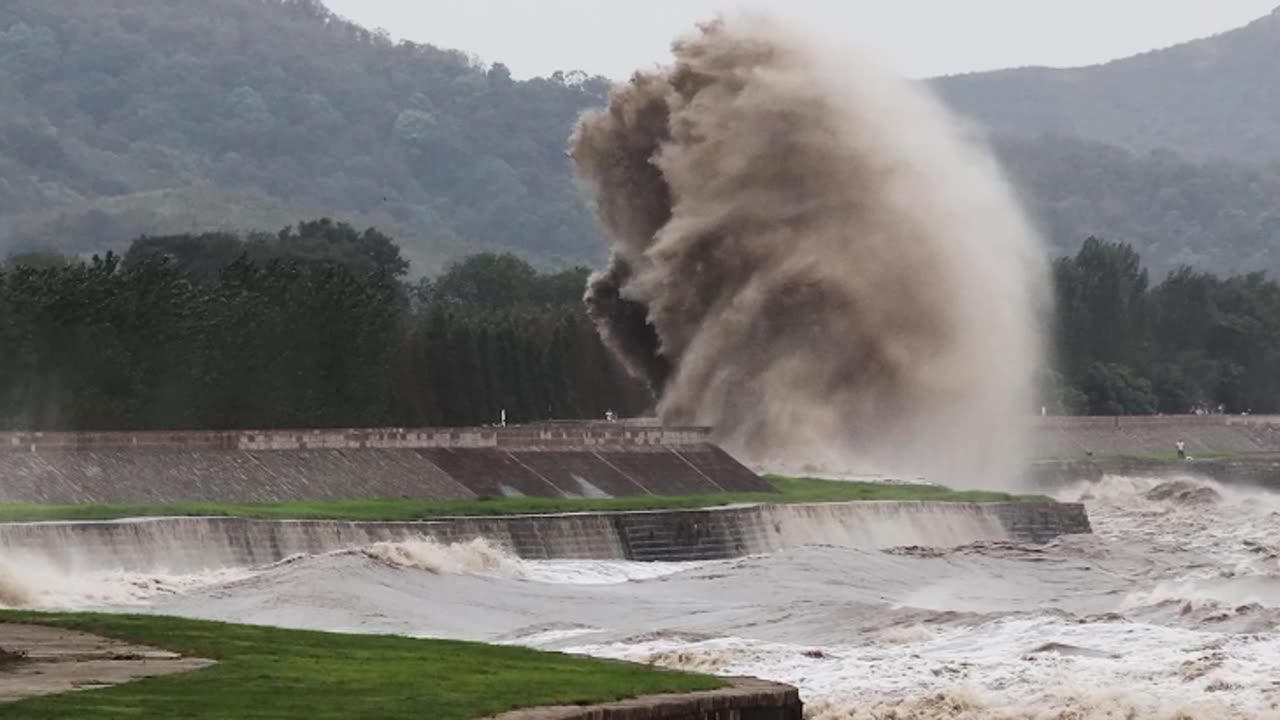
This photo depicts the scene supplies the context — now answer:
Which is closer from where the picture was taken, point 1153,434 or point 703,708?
point 703,708

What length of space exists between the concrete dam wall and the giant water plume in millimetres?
7286

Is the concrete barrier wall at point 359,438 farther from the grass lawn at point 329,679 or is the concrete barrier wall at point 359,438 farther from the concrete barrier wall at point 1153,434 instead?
the concrete barrier wall at point 1153,434

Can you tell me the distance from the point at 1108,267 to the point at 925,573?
11009cm

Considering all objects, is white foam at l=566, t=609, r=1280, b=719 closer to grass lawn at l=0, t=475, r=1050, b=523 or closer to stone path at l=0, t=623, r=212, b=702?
stone path at l=0, t=623, r=212, b=702

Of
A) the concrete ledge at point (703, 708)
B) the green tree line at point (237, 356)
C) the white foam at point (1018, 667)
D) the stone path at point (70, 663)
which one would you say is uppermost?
the green tree line at point (237, 356)

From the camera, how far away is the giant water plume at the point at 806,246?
278 ft

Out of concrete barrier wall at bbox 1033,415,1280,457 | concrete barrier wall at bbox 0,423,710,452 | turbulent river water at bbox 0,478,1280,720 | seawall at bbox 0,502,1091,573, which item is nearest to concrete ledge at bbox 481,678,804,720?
turbulent river water at bbox 0,478,1280,720

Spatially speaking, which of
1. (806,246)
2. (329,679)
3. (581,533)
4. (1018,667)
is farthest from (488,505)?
(329,679)

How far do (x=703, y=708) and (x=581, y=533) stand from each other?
3608cm

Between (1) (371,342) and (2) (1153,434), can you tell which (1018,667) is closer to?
(1) (371,342)

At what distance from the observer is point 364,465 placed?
6612cm

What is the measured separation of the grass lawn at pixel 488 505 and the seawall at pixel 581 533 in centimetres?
111

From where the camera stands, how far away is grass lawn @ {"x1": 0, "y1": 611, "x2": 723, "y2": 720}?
20.8 metres

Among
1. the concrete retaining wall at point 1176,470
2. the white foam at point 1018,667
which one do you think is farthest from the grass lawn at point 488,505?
the concrete retaining wall at point 1176,470
